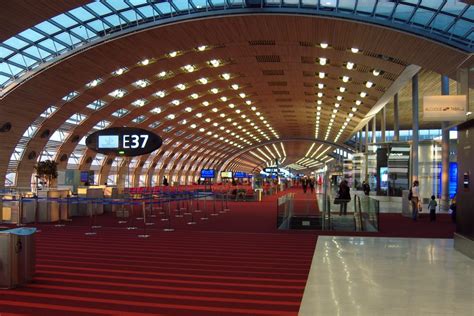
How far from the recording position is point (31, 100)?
104 ft

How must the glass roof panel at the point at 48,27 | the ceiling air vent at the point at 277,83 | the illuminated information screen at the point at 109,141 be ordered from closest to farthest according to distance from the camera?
the illuminated information screen at the point at 109,141 → the glass roof panel at the point at 48,27 → the ceiling air vent at the point at 277,83

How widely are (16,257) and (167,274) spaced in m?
2.56

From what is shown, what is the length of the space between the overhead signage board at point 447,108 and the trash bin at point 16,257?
1142 centimetres

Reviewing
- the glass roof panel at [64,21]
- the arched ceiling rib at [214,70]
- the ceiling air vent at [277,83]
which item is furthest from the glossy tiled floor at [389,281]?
the ceiling air vent at [277,83]

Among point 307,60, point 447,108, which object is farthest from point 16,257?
point 307,60

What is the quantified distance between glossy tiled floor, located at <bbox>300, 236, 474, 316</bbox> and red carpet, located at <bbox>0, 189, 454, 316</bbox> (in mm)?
389

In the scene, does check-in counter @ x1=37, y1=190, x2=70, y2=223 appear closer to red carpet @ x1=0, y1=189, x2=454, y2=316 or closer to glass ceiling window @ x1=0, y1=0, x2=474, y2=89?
red carpet @ x1=0, y1=189, x2=454, y2=316

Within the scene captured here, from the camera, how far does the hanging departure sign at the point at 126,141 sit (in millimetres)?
17266

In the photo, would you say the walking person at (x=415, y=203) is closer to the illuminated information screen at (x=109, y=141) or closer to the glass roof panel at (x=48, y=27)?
the illuminated information screen at (x=109, y=141)

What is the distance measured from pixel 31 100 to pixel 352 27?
20.4 m

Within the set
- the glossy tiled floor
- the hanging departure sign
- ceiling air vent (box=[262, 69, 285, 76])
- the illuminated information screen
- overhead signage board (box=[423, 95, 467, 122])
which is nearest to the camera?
the glossy tiled floor

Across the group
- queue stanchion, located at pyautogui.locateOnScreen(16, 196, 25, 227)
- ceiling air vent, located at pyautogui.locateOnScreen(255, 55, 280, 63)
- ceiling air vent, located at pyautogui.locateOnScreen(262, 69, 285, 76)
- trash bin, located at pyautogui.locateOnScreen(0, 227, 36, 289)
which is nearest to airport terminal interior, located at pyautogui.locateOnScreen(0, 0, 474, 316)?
trash bin, located at pyautogui.locateOnScreen(0, 227, 36, 289)

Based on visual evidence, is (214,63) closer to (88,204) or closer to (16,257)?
(88,204)

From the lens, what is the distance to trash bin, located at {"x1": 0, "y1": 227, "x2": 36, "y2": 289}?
751 cm
